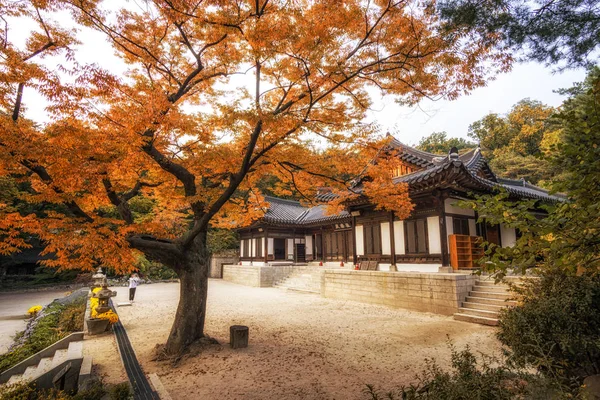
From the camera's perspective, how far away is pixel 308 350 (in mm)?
7074

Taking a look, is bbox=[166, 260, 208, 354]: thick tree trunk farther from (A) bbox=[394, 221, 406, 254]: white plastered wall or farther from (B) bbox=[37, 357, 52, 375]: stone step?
(A) bbox=[394, 221, 406, 254]: white plastered wall

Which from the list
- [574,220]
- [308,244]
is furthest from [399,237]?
[574,220]

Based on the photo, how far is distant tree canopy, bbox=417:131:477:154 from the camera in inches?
1799

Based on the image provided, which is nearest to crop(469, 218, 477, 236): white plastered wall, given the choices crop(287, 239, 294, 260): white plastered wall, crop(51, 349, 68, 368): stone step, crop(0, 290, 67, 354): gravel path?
crop(287, 239, 294, 260): white plastered wall

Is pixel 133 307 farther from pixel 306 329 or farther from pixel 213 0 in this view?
pixel 213 0

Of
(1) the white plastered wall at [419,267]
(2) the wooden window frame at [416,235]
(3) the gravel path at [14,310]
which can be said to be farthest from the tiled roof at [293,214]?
(3) the gravel path at [14,310]

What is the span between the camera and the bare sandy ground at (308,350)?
205 inches

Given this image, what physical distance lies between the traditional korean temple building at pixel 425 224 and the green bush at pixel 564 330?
4.64 metres

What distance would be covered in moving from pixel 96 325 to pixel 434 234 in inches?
478

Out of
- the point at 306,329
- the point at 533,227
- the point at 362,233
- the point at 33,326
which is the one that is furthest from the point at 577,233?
the point at 362,233

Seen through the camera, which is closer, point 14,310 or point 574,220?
point 574,220

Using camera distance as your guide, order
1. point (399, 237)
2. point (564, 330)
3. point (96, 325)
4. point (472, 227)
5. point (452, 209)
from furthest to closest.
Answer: point (399, 237) < point (472, 227) < point (452, 209) < point (96, 325) < point (564, 330)

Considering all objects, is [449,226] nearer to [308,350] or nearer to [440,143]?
[308,350]

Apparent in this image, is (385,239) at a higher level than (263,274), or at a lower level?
higher
